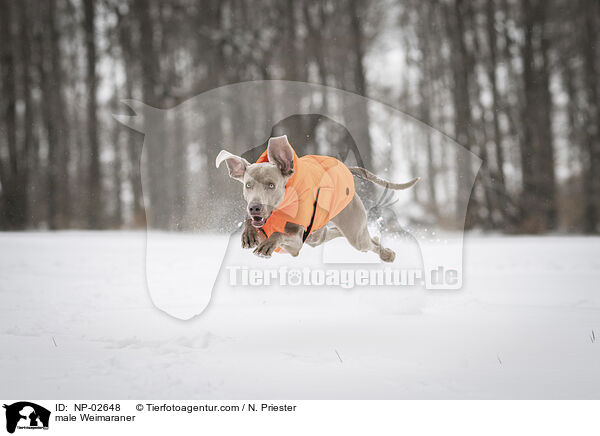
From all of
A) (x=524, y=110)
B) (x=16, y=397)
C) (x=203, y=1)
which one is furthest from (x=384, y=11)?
(x=16, y=397)

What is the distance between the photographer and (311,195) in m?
2.87

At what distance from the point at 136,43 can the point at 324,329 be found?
44.9ft

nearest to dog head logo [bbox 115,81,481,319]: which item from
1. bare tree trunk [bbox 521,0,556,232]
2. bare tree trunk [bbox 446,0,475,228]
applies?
bare tree trunk [bbox 446,0,475,228]

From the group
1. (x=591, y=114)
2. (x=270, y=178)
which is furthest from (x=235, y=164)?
(x=591, y=114)

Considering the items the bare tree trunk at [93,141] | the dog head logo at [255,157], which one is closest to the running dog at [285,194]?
the dog head logo at [255,157]

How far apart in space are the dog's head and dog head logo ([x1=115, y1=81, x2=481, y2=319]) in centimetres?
91

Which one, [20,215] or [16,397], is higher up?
[20,215]

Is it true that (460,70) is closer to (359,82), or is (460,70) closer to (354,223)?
(359,82)

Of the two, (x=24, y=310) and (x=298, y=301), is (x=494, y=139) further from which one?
(x=24, y=310)

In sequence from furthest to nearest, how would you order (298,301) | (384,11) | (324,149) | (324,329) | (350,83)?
(384,11) → (350,83) → (298,301) → (324,329) → (324,149)

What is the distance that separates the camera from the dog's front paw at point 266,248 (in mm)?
2699

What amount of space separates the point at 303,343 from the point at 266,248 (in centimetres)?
234

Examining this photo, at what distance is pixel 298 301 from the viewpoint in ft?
20.8
